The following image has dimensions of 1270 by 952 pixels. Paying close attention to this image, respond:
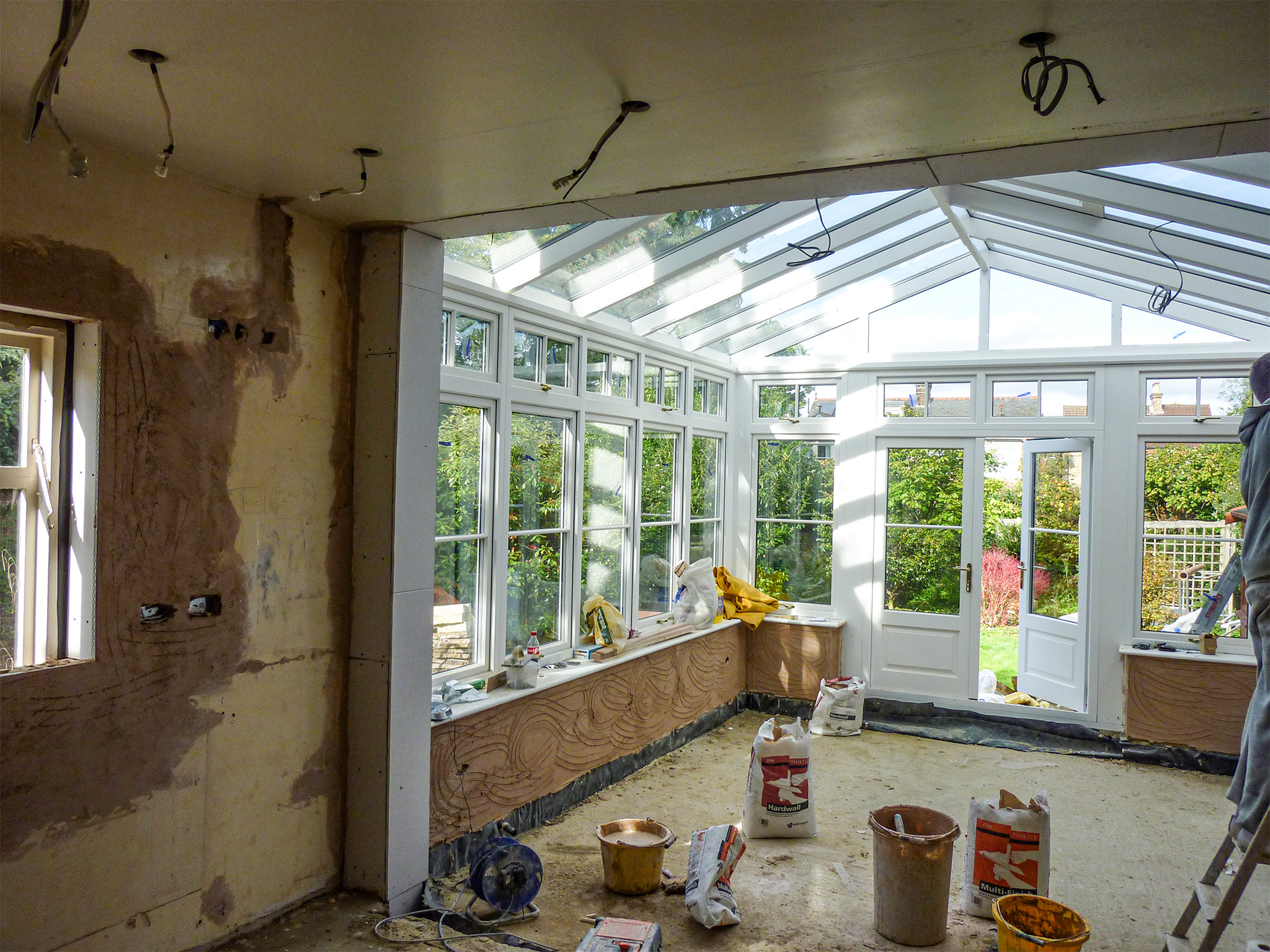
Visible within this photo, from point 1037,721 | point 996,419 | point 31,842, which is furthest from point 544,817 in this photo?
point 996,419

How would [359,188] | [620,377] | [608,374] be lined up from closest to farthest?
[359,188] < [608,374] < [620,377]

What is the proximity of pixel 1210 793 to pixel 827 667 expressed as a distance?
255 centimetres

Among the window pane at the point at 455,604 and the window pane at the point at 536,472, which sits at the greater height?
the window pane at the point at 536,472

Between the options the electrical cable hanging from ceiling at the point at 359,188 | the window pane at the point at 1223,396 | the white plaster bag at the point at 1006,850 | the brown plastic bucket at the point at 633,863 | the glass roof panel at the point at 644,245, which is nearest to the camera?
the electrical cable hanging from ceiling at the point at 359,188

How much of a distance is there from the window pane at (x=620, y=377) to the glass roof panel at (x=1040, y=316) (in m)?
2.88

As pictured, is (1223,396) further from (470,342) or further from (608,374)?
(470,342)

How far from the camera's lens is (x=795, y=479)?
713 centimetres

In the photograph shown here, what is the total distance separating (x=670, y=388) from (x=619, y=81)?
420 cm

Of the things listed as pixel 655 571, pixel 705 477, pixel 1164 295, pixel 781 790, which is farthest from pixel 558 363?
pixel 1164 295

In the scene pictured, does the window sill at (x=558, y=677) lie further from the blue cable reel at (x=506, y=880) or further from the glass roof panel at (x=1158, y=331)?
the glass roof panel at (x=1158, y=331)

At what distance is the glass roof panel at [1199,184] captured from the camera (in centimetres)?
375

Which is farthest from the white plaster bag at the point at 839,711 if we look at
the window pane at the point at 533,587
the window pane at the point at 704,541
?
the window pane at the point at 533,587

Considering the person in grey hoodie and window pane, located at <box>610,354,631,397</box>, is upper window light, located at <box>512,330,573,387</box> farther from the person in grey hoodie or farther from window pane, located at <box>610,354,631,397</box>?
the person in grey hoodie

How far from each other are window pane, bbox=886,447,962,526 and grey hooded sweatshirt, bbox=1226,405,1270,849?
3.66 m
